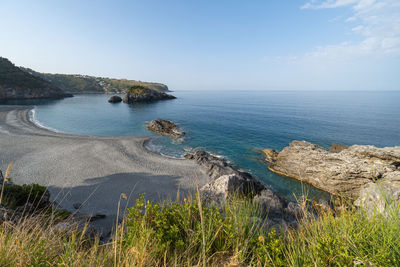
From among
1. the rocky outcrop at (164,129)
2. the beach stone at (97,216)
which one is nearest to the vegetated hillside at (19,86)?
the rocky outcrop at (164,129)

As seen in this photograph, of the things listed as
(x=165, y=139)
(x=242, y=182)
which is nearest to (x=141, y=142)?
(x=165, y=139)

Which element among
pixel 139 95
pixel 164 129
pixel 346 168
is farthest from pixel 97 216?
pixel 139 95

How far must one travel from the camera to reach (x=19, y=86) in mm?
82312

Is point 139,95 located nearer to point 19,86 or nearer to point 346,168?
point 19,86

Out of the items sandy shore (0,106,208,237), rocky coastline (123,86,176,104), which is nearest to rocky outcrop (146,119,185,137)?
sandy shore (0,106,208,237)

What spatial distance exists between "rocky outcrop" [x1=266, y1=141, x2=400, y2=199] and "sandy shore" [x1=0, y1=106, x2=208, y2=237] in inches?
501

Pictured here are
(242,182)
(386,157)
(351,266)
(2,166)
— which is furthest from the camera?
(2,166)

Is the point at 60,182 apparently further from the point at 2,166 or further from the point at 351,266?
the point at 351,266

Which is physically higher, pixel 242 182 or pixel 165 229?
pixel 165 229

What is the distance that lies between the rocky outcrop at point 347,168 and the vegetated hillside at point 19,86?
120 metres

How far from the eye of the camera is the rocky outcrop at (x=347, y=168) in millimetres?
15898

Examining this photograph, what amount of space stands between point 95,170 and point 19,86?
105758 millimetres

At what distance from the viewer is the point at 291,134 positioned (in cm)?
3650

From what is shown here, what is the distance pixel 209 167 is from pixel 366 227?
1725cm
